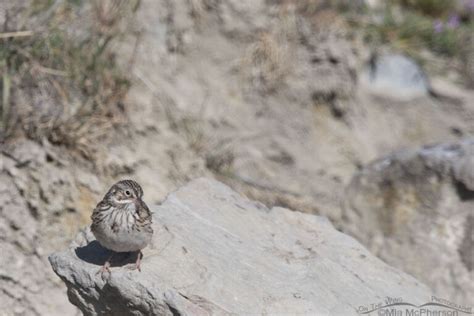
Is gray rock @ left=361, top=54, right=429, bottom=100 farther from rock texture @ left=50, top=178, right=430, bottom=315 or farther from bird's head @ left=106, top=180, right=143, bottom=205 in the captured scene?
bird's head @ left=106, top=180, right=143, bottom=205

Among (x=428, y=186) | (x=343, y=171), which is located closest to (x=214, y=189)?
(x=428, y=186)

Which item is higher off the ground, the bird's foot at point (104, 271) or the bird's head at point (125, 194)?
the bird's head at point (125, 194)

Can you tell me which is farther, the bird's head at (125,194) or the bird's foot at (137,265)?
the bird's head at (125,194)

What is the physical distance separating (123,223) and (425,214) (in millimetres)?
3501

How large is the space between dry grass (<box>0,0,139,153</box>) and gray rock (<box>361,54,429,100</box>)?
3425 mm

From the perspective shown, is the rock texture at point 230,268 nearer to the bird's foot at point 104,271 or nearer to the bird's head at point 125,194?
the bird's foot at point 104,271

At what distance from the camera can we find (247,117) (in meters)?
10.1

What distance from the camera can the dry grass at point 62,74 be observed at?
8.05 metres

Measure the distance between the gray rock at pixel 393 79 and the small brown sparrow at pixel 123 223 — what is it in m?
6.06

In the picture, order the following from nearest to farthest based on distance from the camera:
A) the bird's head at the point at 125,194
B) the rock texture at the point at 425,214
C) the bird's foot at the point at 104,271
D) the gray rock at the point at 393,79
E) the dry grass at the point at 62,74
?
the bird's foot at the point at 104,271 < the bird's head at the point at 125,194 < the rock texture at the point at 425,214 < the dry grass at the point at 62,74 < the gray rock at the point at 393,79

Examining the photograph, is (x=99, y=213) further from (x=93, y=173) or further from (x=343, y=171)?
(x=343, y=171)

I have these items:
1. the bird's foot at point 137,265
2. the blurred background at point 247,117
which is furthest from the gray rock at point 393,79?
the bird's foot at point 137,265

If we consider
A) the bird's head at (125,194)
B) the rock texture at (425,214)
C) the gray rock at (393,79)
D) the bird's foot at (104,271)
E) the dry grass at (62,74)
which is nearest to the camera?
the bird's foot at (104,271)

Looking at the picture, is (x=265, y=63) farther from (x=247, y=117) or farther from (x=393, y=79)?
(x=393, y=79)
